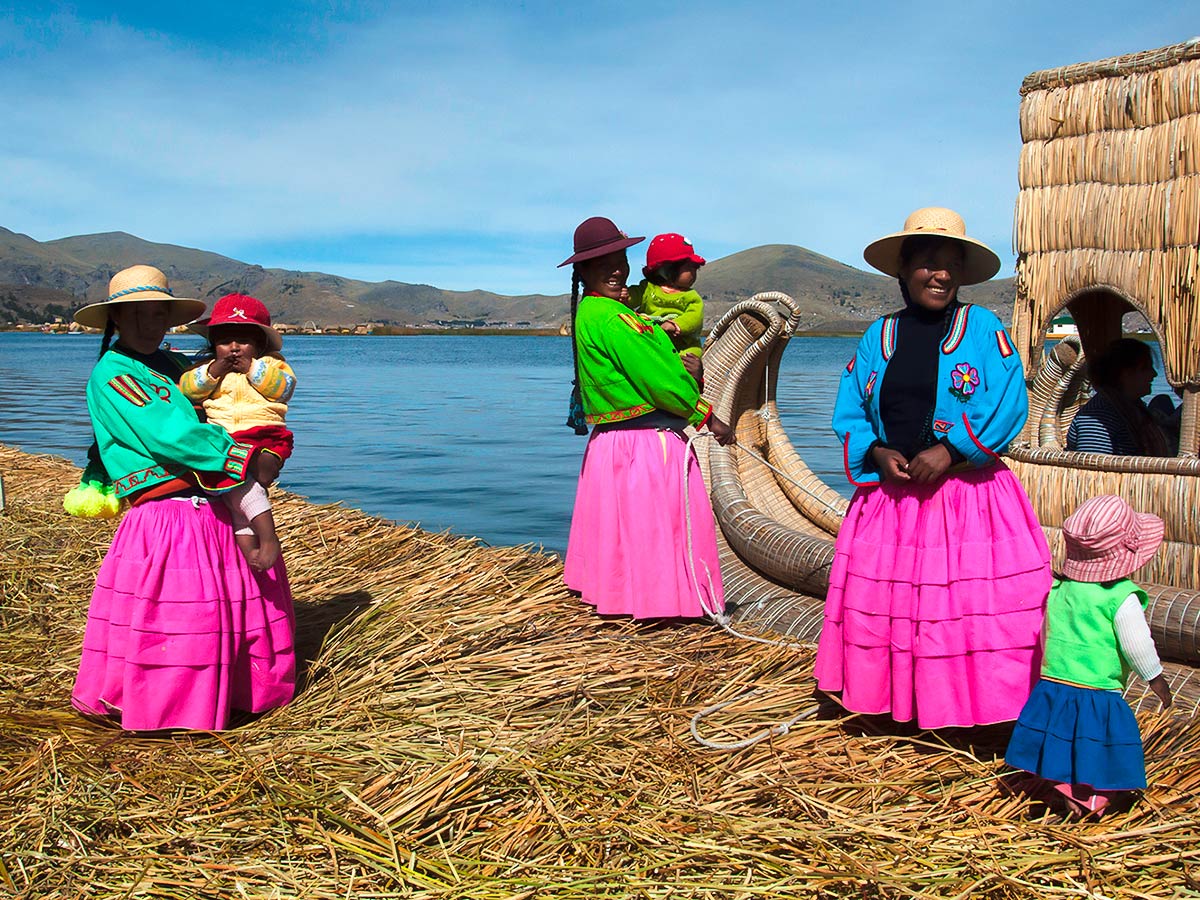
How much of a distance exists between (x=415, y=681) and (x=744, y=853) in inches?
66.1

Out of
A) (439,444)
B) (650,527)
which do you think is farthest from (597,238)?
(439,444)

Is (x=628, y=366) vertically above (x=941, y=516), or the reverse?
(x=628, y=366)

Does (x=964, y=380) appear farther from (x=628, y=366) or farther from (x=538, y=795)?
(x=538, y=795)

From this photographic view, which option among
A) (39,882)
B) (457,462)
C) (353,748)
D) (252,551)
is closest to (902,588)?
(353,748)

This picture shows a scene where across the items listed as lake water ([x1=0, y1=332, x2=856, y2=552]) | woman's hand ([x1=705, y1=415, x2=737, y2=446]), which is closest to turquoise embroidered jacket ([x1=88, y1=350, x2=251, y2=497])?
woman's hand ([x1=705, y1=415, x2=737, y2=446])

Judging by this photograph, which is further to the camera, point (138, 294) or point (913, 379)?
point (138, 294)

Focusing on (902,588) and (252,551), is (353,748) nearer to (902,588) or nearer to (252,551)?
(252,551)

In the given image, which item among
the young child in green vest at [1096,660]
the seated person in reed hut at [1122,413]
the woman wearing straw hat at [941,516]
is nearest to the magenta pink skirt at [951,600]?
the woman wearing straw hat at [941,516]

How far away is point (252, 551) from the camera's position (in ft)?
11.9

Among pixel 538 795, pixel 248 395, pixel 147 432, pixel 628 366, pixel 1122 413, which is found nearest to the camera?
pixel 538 795

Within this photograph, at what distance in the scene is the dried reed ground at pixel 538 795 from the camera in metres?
2.62

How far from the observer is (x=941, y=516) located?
3168mm

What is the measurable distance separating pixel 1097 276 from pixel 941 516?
105 inches

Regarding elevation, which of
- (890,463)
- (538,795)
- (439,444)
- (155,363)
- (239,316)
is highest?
(239,316)
